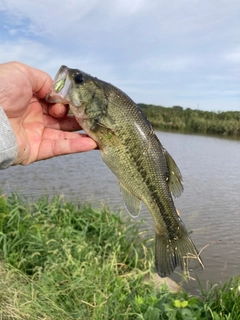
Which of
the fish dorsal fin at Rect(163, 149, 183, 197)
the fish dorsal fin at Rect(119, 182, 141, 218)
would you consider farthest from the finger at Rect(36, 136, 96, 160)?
the fish dorsal fin at Rect(163, 149, 183, 197)

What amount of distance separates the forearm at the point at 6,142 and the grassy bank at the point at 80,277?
5.27 feet

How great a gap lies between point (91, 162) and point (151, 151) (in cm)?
1460

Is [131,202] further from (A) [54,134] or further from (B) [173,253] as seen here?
(A) [54,134]

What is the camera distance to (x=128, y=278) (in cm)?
521

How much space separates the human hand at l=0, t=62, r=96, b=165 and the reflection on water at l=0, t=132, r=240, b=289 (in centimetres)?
474

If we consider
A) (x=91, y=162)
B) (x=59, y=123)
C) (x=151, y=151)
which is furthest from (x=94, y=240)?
(x=91, y=162)

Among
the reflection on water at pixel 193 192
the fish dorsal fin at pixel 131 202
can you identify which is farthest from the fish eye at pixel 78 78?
the reflection on water at pixel 193 192

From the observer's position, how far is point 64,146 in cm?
337

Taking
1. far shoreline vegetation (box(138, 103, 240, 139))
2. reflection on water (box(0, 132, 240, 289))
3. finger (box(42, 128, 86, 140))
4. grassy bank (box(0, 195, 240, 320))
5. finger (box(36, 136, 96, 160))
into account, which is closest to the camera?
finger (box(36, 136, 96, 160))

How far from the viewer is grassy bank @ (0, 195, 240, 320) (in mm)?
4070

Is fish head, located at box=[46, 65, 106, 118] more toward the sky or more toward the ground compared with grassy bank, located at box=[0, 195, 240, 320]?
more toward the sky

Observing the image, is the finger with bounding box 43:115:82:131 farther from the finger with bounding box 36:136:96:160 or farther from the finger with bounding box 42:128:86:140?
the finger with bounding box 36:136:96:160

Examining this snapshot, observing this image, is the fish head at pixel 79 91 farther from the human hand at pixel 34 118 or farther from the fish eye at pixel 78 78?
the human hand at pixel 34 118

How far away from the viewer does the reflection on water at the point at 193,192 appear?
923 centimetres
